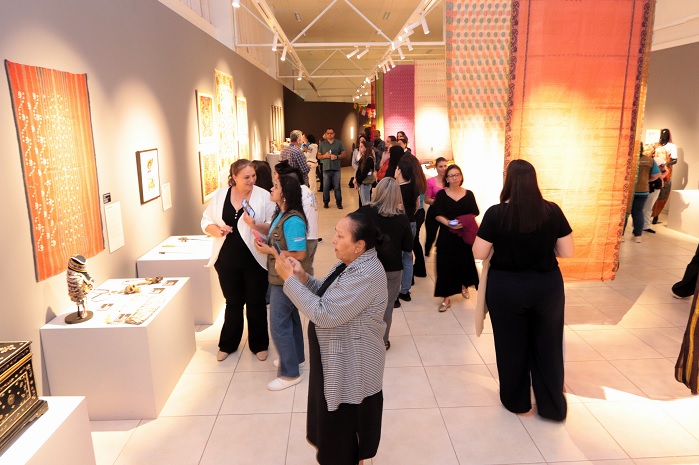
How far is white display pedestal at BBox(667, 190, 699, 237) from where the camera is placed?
8.57m

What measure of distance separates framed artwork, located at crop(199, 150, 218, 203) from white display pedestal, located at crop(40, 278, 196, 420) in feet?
12.0

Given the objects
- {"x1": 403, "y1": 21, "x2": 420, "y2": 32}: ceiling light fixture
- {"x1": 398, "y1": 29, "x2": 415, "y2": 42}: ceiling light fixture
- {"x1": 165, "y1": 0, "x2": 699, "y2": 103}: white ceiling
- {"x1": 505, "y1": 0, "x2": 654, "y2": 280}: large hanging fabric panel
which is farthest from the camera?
{"x1": 165, "y1": 0, "x2": 699, "y2": 103}: white ceiling

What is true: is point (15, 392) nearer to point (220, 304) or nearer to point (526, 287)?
point (526, 287)

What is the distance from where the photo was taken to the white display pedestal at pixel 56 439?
2121 mm

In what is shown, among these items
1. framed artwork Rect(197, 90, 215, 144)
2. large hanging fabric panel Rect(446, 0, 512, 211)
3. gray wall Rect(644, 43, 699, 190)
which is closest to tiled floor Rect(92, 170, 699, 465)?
large hanging fabric panel Rect(446, 0, 512, 211)

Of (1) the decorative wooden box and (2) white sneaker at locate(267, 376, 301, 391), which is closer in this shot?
(1) the decorative wooden box

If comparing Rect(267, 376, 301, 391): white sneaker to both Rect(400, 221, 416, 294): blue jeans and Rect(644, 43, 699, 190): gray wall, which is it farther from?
Rect(644, 43, 699, 190): gray wall

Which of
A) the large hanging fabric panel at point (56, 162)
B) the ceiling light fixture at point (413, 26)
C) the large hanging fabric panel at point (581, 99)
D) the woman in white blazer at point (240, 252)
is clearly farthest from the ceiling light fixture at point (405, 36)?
the large hanging fabric panel at point (56, 162)

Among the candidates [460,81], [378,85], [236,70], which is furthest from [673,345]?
[378,85]

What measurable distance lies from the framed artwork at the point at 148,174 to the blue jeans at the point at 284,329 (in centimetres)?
192

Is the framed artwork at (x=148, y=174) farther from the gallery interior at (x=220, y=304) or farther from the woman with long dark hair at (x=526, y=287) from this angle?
the woman with long dark hair at (x=526, y=287)

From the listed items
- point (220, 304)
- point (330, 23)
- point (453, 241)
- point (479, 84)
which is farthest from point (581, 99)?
point (330, 23)

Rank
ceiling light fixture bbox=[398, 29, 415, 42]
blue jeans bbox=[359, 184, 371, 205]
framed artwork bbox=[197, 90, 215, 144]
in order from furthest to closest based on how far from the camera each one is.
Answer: blue jeans bbox=[359, 184, 371, 205] → ceiling light fixture bbox=[398, 29, 415, 42] → framed artwork bbox=[197, 90, 215, 144]

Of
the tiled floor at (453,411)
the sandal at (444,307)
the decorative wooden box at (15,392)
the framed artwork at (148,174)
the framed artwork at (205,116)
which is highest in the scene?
the framed artwork at (205,116)
